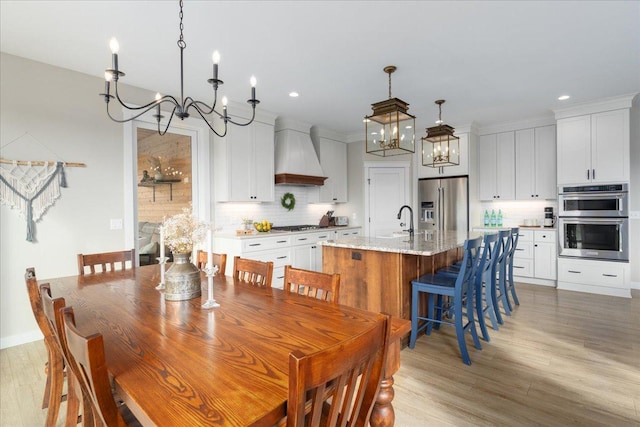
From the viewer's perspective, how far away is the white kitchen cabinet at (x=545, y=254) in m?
4.88

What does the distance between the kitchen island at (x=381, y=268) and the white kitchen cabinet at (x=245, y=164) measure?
1830 mm

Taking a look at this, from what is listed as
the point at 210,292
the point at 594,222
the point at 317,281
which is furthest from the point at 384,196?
the point at 210,292

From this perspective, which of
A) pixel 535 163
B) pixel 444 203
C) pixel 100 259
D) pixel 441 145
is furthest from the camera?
pixel 444 203

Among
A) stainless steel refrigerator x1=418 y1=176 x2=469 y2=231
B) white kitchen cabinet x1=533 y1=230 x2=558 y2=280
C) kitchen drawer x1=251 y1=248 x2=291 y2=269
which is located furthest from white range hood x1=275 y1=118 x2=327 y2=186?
white kitchen cabinet x1=533 y1=230 x2=558 y2=280

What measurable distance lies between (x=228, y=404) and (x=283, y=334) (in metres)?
0.44

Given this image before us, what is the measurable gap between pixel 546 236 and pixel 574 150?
131cm

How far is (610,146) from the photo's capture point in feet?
14.5

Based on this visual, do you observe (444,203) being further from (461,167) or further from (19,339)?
(19,339)

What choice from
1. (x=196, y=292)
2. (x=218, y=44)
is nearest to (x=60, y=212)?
(x=218, y=44)

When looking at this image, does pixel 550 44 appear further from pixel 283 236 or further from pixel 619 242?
pixel 283 236

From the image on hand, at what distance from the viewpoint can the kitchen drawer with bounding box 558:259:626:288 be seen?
436 centimetres

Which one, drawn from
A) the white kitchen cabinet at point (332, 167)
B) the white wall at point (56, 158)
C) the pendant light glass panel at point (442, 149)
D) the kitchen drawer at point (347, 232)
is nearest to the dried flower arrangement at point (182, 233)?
the white wall at point (56, 158)

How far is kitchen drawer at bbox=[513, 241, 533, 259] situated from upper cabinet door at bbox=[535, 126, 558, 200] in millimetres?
809

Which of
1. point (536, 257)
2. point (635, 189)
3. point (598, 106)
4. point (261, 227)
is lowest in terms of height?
point (536, 257)
